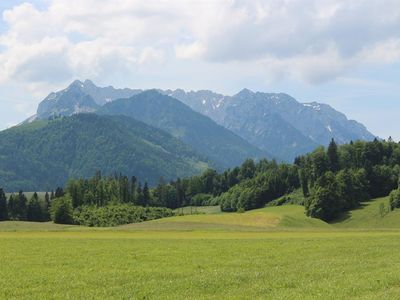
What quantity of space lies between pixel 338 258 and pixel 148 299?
909 inches

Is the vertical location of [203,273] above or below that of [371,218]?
above

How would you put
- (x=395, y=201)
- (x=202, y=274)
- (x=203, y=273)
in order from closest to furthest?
(x=202, y=274), (x=203, y=273), (x=395, y=201)

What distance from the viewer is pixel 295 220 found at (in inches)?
5325

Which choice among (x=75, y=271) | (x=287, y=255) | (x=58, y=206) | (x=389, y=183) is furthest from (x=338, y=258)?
(x=389, y=183)

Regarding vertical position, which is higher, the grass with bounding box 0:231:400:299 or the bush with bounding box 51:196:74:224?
the bush with bounding box 51:196:74:224

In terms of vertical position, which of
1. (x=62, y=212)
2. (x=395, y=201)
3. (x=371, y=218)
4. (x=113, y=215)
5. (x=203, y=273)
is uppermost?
(x=62, y=212)

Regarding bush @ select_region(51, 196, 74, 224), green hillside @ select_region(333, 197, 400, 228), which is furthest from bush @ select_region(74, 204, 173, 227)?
green hillside @ select_region(333, 197, 400, 228)

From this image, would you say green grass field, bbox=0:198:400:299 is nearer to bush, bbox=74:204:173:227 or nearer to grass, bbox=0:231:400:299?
grass, bbox=0:231:400:299

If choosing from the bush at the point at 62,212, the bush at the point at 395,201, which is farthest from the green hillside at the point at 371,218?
the bush at the point at 62,212

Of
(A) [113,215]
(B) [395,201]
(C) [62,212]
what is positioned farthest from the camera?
(A) [113,215]

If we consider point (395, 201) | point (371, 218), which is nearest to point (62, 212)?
point (371, 218)

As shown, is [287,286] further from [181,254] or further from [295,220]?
[295,220]

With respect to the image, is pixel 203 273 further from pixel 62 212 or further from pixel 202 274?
pixel 62 212

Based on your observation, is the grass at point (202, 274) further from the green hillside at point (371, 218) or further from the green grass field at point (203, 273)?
the green hillside at point (371, 218)
